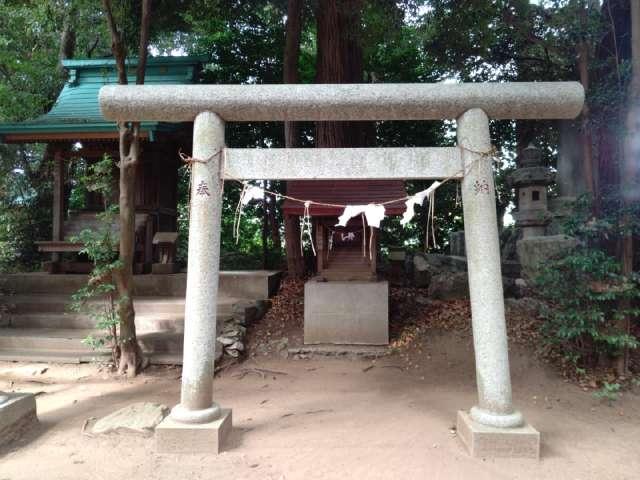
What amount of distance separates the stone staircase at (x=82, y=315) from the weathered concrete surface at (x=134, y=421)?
2422mm

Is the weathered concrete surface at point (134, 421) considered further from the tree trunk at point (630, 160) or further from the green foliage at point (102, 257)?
the tree trunk at point (630, 160)

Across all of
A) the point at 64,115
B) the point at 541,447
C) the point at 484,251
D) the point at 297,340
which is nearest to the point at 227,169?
the point at 484,251

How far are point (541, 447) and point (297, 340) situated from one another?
4.66m

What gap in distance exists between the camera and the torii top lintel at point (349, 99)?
13.3 ft

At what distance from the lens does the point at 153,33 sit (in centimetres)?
941

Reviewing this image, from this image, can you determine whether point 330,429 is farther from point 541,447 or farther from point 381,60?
point 381,60

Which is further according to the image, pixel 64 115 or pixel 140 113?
pixel 64 115

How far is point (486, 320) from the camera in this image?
3840 millimetres

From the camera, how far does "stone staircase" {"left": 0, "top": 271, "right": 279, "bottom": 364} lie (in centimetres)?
722

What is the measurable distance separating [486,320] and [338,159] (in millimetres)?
2046

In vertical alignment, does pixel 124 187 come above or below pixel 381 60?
below

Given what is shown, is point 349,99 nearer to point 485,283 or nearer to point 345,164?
point 345,164

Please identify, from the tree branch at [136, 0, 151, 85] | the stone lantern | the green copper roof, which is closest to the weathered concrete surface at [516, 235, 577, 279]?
the stone lantern

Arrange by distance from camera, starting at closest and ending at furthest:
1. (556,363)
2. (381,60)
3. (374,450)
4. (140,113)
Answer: (374,450) → (140,113) → (556,363) → (381,60)
